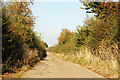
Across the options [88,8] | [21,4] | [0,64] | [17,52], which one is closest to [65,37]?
[21,4]

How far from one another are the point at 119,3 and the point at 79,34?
9.04 metres

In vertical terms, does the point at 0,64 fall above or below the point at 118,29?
below

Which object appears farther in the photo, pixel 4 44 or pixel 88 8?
pixel 88 8

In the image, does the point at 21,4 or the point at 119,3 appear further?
the point at 21,4

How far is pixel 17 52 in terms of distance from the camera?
11633 mm

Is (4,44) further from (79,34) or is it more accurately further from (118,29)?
(79,34)

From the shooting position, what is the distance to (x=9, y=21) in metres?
9.67

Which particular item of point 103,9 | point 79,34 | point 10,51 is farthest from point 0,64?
point 79,34

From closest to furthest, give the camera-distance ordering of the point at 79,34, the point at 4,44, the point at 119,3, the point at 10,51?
1. the point at 4,44
2. the point at 10,51
3. the point at 119,3
4. the point at 79,34

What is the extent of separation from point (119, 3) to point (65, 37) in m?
34.6

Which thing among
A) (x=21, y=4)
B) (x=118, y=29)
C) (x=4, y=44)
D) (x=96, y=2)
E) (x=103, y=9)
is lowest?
(x=4, y=44)

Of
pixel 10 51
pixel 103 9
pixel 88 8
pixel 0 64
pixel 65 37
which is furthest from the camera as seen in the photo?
pixel 65 37

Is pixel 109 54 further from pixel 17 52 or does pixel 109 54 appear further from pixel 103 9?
pixel 17 52

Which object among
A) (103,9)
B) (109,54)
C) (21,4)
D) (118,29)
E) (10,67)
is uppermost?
(21,4)
